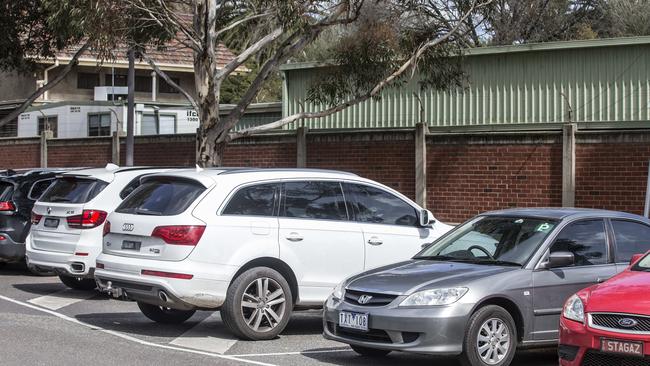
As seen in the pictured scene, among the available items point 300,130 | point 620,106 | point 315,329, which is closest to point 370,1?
point 300,130

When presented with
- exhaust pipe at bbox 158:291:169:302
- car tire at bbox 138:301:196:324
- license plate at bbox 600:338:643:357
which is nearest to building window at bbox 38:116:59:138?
car tire at bbox 138:301:196:324

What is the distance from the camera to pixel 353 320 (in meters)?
8.58

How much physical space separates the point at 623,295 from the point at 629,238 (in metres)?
2.41

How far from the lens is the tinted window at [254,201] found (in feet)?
33.3

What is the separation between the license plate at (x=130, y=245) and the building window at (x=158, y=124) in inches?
765

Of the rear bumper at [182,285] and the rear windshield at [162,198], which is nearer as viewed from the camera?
the rear bumper at [182,285]

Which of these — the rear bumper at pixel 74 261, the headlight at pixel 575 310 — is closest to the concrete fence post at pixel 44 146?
the rear bumper at pixel 74 261

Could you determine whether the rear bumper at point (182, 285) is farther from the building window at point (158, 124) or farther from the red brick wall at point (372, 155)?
the building window at point (158, 124)

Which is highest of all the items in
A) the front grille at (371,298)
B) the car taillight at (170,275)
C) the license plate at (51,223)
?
the license plate at (51,223)

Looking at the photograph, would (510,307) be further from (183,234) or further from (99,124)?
(99,124)

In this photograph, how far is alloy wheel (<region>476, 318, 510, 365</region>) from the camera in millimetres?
8297

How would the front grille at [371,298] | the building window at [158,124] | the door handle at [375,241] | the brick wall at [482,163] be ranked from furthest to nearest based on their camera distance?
the building window at [158,124], the brick wall at [482,163], the door handle at [375,241], the front grille at [371,298]

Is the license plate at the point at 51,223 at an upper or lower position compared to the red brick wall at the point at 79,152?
lower

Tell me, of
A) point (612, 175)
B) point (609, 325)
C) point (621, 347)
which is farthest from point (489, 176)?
point (621, 347)
